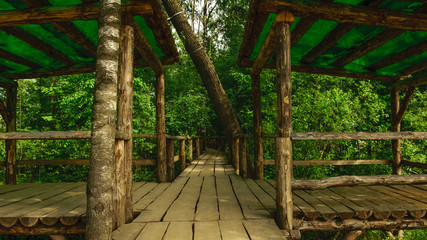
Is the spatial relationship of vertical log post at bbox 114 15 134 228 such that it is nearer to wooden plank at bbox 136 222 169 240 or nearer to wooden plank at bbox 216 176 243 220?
wooden plank at bbox 136 222 169 240

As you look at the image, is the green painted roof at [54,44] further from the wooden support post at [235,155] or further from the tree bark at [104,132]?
the wooden support post at [235,155]

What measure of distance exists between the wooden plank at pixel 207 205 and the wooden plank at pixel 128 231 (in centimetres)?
60

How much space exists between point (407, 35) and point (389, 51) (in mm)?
564

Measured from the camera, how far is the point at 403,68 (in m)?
5.04

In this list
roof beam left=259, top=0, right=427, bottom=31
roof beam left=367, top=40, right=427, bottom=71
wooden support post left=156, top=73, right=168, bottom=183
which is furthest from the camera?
wooden support post left=156, top=73, right=168, bottom=183

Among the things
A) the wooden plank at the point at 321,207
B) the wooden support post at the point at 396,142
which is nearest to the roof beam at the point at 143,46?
the wooden plank at the point at 321,207

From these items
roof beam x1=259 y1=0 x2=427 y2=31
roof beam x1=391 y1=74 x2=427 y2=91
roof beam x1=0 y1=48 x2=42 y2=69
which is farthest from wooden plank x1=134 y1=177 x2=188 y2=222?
roof beam x1=391 y1=74 x2=427 y2=91

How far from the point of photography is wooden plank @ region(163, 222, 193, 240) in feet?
6.88

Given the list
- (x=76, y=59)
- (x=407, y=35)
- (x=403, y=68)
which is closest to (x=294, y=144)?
(x=403, y=68)

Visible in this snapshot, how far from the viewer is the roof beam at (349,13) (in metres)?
2.64

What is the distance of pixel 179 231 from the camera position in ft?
7.27

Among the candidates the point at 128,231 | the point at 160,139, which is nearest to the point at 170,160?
the point at 160,139

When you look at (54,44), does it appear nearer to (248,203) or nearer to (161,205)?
(161,205)

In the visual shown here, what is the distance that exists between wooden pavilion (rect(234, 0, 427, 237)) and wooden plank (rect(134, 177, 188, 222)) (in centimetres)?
138
